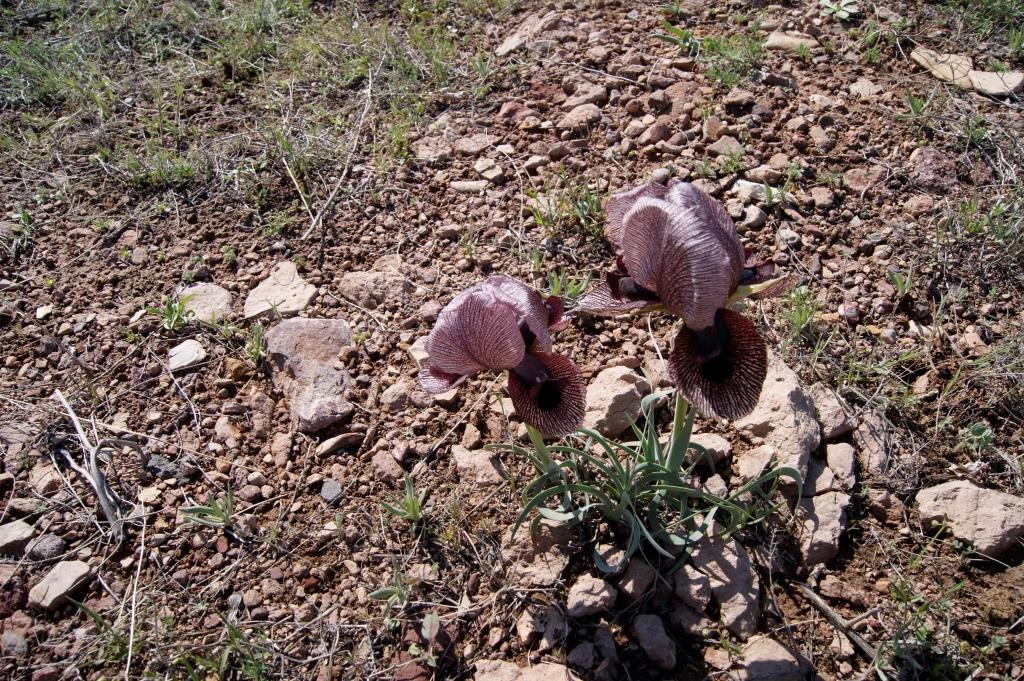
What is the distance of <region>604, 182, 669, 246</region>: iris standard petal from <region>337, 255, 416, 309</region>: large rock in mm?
1353

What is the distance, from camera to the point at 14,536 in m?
2.55

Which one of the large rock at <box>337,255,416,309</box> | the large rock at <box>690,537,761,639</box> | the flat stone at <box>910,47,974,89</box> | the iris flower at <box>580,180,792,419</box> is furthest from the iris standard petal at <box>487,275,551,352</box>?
the flat stone at <box>910,47,974,89</box>

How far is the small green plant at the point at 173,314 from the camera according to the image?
3.10m

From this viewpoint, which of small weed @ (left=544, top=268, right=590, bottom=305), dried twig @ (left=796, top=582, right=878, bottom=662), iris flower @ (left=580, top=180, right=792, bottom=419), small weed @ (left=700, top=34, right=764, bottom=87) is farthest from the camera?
small weed @ (left=700, top=34, right=764, bottom=87)

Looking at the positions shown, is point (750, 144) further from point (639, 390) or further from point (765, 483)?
point (765, 483)

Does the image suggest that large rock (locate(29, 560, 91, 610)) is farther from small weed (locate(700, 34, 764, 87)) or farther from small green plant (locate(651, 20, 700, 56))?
small green plant (locate(651, 20, 700, 56))

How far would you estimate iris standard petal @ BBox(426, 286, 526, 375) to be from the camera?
1.83 m

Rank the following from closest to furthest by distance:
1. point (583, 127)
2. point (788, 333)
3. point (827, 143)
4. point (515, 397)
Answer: point (515, 397)
point (788, 333)
point (827, 143)
point (583, 127)

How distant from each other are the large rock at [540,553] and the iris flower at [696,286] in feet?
2.43

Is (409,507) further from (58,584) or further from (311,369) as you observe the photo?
(58,584)

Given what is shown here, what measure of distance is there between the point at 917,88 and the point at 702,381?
2.71 meters

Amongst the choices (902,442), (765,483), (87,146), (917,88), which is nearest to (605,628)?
(765,483)

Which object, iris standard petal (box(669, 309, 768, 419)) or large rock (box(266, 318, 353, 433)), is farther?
large rock (box(266, 318, 353, 433))

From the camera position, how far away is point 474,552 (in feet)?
7.79
